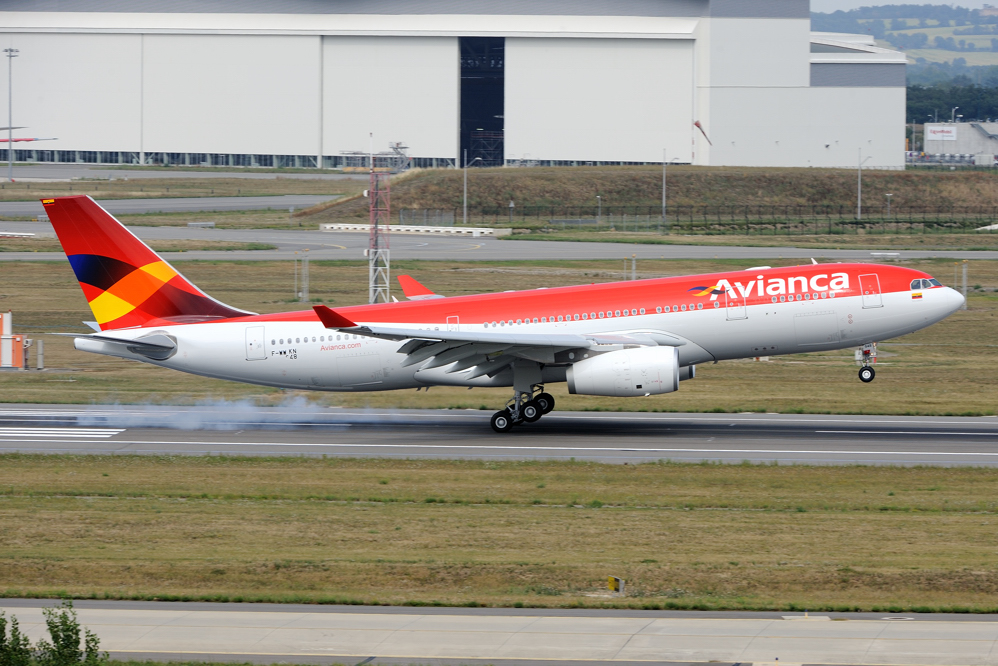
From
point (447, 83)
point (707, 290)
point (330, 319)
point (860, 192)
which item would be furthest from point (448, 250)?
point (447, 83)

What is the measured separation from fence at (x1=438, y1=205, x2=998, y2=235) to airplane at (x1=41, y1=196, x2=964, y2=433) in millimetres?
72425

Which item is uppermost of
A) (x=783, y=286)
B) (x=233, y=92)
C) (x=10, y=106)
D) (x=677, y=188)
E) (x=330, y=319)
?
(x=233, y=92)

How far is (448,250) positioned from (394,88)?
65.9 m

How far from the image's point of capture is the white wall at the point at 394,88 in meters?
150

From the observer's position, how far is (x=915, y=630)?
16.2m

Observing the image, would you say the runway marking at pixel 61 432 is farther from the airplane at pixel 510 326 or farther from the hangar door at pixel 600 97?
the hangar door at pixel 600 97

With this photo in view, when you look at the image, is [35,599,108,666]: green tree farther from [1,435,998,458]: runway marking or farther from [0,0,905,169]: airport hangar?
[0,0,905,169]: airport hangar

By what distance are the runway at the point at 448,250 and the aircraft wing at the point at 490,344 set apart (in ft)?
140

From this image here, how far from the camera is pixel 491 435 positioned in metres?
35.4

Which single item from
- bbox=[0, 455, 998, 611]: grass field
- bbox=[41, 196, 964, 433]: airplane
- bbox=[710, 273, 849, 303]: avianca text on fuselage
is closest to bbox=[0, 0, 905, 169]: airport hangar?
bbox=[710, 273, 849, 303]: avianca text on fuselage

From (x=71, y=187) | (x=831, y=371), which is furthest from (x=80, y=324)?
(x=71, y=187)

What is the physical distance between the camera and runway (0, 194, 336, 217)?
115 metres

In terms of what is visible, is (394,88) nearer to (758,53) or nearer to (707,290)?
(758,53)

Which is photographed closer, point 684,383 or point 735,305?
point 735,305
